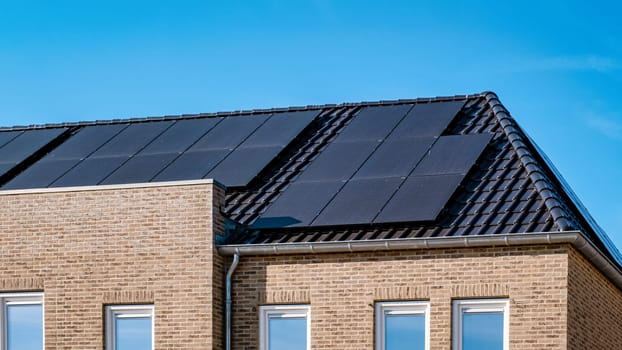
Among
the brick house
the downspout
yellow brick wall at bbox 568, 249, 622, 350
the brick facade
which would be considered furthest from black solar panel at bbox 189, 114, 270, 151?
yellow brick wall at bbox 568, 249, 622, 350

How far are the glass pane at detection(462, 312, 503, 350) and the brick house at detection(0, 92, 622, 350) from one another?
0.9 inches

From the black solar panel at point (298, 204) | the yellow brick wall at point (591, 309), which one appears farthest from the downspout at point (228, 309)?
the yellow brick wall at point (591, 309)

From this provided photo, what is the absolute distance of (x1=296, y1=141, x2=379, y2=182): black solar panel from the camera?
26094mm

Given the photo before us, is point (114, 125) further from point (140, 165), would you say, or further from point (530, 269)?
point (530, 269)

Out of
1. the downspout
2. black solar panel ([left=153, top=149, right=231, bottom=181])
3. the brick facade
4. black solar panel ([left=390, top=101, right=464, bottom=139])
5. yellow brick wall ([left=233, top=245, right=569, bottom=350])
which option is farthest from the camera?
black solar panel ([left=390, top=101, right=464, bottom=139])

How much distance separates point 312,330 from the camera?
23594 mm

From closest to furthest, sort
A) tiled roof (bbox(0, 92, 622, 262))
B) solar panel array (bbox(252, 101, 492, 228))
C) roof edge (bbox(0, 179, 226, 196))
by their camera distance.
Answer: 1. tiled roof (bbox(0, 92, 622, 262))
2. roof edge (bbox(0, 179, 226, 196))
3. solar panel array (bbox(252, 101, 492, 228))

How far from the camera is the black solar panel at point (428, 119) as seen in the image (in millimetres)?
27359

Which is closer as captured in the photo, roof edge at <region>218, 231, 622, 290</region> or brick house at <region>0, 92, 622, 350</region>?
roof edge at <region>218, 231, 622, 290</region>

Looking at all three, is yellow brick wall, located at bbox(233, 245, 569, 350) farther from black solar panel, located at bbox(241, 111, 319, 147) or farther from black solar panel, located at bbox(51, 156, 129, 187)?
black solar panel, located at bbox(51, 156, 129, 187)

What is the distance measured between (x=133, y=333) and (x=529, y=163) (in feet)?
24.6

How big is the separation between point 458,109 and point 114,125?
7776 mm

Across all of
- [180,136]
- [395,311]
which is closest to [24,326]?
[180,136]

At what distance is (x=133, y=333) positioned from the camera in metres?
24.3
